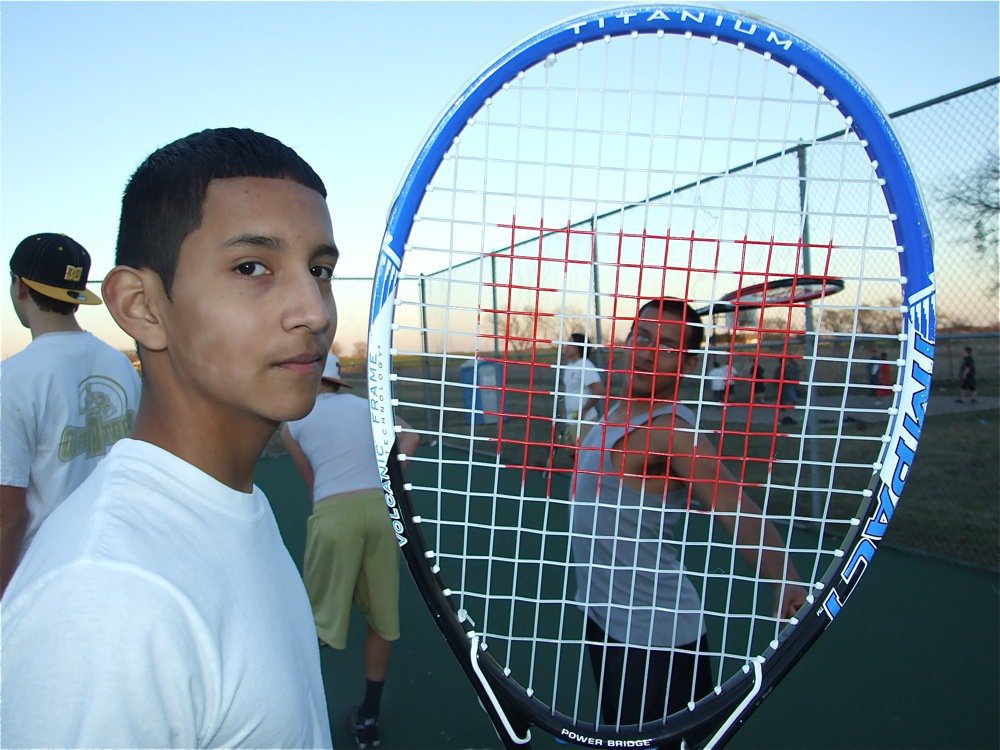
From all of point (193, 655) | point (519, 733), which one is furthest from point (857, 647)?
point (193, 655)

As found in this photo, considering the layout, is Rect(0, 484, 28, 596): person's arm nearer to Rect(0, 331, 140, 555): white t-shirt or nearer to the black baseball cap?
Rect(0, 331, 140, 555): white t-shirt

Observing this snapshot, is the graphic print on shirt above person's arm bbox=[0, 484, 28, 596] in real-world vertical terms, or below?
above

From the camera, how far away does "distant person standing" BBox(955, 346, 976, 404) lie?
10.7 metres

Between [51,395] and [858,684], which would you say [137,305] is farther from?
[858,684]

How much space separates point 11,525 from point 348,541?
1463 mm

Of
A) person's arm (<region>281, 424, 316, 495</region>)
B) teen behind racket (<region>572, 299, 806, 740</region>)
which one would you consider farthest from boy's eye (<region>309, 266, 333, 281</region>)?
person's arm (<region>281, 424, 316, 495</region>)

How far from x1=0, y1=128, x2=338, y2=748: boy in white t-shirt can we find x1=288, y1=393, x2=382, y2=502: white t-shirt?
2391 millimetres

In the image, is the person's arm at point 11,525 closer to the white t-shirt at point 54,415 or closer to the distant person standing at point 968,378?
the white t-shirt at point 54,415

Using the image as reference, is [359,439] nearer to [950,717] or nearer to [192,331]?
[192,331]

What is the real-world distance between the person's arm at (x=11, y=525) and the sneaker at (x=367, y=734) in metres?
1.60

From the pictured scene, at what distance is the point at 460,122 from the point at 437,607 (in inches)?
43.0

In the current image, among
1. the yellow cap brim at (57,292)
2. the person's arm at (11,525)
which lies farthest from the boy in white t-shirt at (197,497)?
the yellow cap brim at (57,292)

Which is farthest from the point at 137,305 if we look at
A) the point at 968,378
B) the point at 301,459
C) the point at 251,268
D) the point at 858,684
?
the point at 968,378

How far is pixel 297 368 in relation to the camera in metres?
1.07
